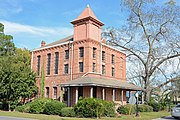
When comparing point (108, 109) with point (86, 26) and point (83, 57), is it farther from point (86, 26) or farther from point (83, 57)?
point (86, 26)

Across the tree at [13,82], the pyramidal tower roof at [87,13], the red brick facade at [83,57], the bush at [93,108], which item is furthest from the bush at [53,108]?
the pyramidal tower roof at [87,13]

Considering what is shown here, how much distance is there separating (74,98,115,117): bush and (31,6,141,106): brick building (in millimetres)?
4668

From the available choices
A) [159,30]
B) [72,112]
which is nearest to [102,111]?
[72,112]

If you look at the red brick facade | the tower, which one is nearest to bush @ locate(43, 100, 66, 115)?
the red brick facade

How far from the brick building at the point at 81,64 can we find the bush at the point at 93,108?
15.3 feet

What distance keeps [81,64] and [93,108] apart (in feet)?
34.2

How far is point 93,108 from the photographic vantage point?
71.2 ft

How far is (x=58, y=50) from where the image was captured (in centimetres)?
3438

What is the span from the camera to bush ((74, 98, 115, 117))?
21562 mm

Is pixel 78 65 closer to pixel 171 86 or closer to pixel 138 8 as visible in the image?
pixel 138 8

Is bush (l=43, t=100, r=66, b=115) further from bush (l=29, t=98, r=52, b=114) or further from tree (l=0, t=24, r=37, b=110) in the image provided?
tree (l=0, t=24, r=37, b=110)

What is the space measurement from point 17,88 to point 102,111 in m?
13.7

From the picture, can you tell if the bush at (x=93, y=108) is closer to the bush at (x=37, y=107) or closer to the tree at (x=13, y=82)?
the bush at (x=37, y=107)

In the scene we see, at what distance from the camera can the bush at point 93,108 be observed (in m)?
21.6
